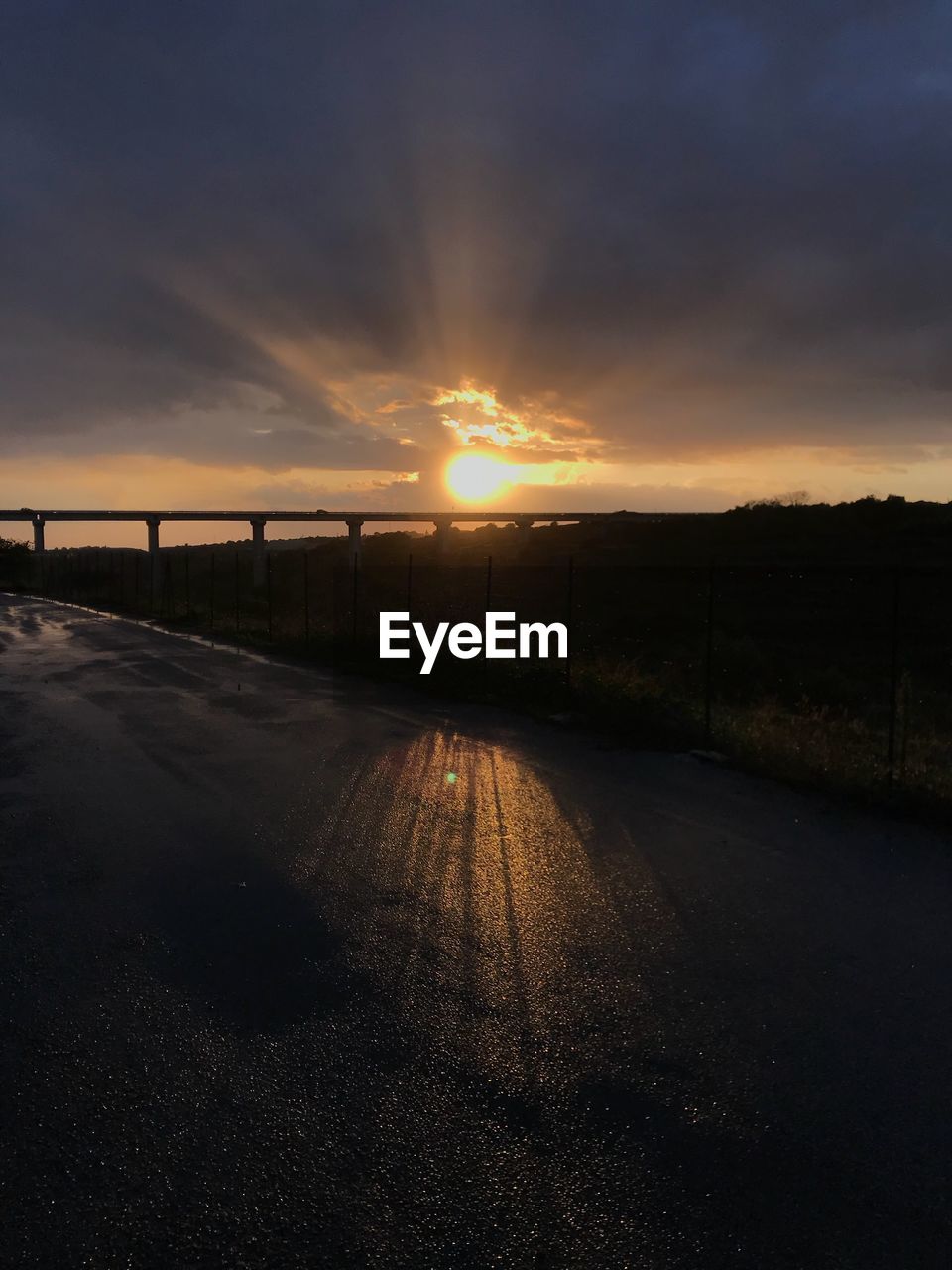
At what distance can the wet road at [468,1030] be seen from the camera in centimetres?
302

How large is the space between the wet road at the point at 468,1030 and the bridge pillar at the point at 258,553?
69.3 metres

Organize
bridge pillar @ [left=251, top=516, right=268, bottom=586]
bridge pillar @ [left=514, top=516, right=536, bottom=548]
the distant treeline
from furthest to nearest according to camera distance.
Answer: bridge pillar @ [left=514, top=516, right=536, bottom=548] → bridge pillar @ [left=251, top=516, right=268, bottom=586] → the distant treeline

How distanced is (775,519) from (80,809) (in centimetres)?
5597

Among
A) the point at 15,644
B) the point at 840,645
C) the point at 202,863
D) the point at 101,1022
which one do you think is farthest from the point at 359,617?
the point at 101,1022

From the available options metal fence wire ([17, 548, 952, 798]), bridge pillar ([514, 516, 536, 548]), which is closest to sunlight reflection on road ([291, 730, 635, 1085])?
metal fence wire ([17, 548, 952, 798])

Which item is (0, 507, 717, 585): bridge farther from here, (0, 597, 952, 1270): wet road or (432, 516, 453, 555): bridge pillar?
(0, 597, 952, 1270): wet road

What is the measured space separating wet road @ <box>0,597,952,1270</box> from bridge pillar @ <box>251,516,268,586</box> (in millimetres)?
69288

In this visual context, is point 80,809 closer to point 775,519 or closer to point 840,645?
point 840,645

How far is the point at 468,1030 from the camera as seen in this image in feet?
13.9

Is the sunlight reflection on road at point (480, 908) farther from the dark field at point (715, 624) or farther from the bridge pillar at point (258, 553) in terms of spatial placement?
the bridge pillar at point (258, 553)

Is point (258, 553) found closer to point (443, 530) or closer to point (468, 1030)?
point (443, 530)

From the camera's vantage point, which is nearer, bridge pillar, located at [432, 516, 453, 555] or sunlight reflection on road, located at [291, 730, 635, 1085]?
sunlight reflection on road, located at [291, 730, 635, 1085]

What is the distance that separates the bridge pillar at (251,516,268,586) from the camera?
76.1 meters

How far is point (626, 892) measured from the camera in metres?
6.04
